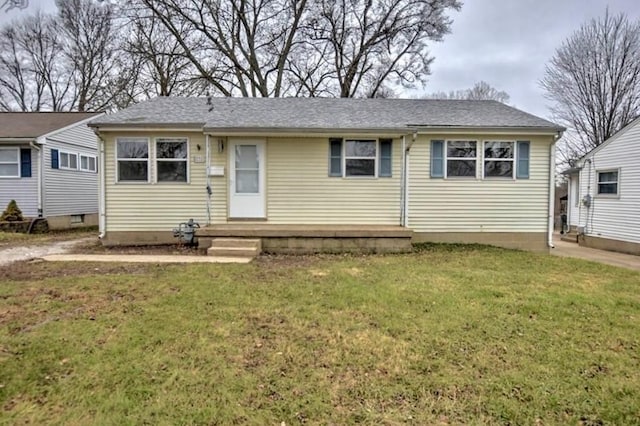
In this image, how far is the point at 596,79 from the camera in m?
21.4

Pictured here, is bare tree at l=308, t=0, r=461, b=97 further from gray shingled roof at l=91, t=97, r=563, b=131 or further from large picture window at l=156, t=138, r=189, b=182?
large picture window at l=156, t=138, r=189, b=182

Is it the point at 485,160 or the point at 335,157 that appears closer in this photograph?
the point at 335,157

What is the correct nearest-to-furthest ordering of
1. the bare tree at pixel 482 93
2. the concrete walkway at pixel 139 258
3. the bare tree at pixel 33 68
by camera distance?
the concrete walkway at pixel 139 258 < the bare tree at pixel 33 68 < the bare tree at pixel 482 93

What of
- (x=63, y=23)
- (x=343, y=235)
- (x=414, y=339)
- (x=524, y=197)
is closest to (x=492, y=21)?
(x=524, y=197)

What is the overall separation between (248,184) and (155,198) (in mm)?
2230

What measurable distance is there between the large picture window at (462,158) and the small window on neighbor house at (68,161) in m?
13.9

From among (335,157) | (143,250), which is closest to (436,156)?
(335,157)

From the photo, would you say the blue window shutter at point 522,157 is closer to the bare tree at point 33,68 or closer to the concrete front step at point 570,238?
the concrete front step at point 570,238

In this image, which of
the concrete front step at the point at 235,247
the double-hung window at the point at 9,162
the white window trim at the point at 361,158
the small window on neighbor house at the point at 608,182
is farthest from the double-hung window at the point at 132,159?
the small window on neighbor house at the point at 608,182

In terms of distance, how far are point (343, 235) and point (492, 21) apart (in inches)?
569

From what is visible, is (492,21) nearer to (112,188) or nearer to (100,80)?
(112,188)

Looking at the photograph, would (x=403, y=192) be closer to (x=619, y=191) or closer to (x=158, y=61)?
(x=619, y=191)

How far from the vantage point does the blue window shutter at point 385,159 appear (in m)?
9.56

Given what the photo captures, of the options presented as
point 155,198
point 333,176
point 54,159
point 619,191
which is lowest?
point 155,198
